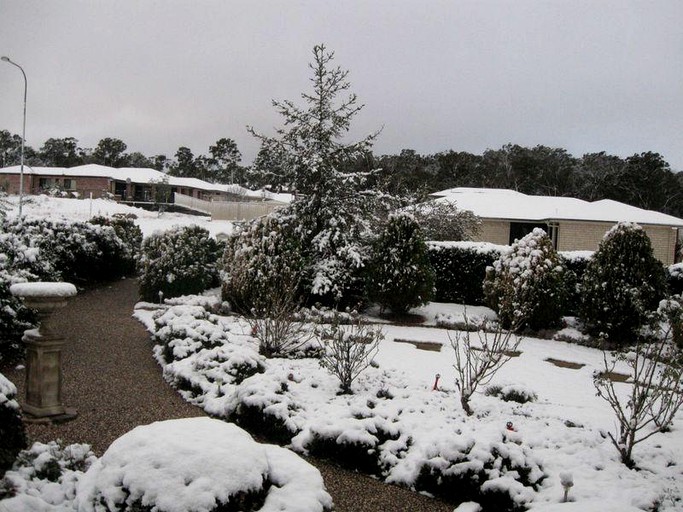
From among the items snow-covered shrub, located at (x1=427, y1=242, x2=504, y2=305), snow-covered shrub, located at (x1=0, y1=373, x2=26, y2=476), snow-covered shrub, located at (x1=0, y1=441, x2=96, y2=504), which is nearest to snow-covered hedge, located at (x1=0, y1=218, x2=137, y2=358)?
snow-covered shrub, located at (x1=0, y1=441, x2=96, y2=504)

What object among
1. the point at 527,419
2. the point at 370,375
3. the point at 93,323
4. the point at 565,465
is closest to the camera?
the point at 565,465

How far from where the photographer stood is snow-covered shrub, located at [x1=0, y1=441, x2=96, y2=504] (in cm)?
280

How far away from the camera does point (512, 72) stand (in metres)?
6.19

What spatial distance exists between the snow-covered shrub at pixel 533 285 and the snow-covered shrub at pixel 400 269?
1406mm

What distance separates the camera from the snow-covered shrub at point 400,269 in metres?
10.1

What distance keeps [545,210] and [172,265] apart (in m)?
15.6

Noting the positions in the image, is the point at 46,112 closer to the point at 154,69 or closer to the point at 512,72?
the point at 154,69

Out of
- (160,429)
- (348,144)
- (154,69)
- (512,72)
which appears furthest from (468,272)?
(160,429)

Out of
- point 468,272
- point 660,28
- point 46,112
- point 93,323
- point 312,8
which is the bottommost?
point 93,323

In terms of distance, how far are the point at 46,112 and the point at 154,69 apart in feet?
4.20

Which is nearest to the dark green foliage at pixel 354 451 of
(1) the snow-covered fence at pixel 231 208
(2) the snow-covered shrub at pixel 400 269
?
(2) the snow-covered shrub at pixel 400 269

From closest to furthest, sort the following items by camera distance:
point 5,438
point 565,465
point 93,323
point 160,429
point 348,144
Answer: point 160,429 < point 5,438 < point 565,465 < point 93,323 < point 348,144

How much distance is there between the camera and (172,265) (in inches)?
419

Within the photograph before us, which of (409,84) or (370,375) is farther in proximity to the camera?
(409,84)
